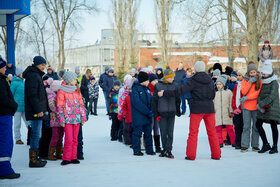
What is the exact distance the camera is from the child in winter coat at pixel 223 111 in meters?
8.73

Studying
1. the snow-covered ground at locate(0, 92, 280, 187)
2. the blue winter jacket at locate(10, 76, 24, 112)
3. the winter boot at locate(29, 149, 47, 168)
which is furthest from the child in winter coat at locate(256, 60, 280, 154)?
the blue winter jacket at locate(10, 76, 24, 112)

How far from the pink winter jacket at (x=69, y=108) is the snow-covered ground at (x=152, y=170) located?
2.88ft

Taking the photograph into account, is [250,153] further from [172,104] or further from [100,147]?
[100,147]

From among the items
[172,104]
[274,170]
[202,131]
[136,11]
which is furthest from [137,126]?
[136,11]

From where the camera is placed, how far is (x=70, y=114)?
689cm

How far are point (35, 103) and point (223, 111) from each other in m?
4.58

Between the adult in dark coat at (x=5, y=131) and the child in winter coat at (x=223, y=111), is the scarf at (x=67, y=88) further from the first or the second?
the child in winter coat at (x=223, y=111)

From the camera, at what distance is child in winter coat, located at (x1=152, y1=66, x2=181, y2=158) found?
7.30m

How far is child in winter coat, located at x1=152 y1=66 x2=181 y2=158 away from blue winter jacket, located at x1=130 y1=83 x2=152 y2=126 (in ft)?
1.00

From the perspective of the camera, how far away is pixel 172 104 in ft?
24.1

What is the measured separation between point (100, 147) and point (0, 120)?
3464 millimetres

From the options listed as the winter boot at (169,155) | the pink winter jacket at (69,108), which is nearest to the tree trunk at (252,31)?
the winter boot at (169,155)

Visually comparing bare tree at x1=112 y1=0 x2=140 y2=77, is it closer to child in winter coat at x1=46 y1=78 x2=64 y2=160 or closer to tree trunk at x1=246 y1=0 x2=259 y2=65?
tree trunk at x1=246 y1=0 x2=259 y2=65

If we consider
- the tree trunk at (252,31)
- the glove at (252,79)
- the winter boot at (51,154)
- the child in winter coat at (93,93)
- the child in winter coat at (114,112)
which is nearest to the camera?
the winter boot at (51,154)
